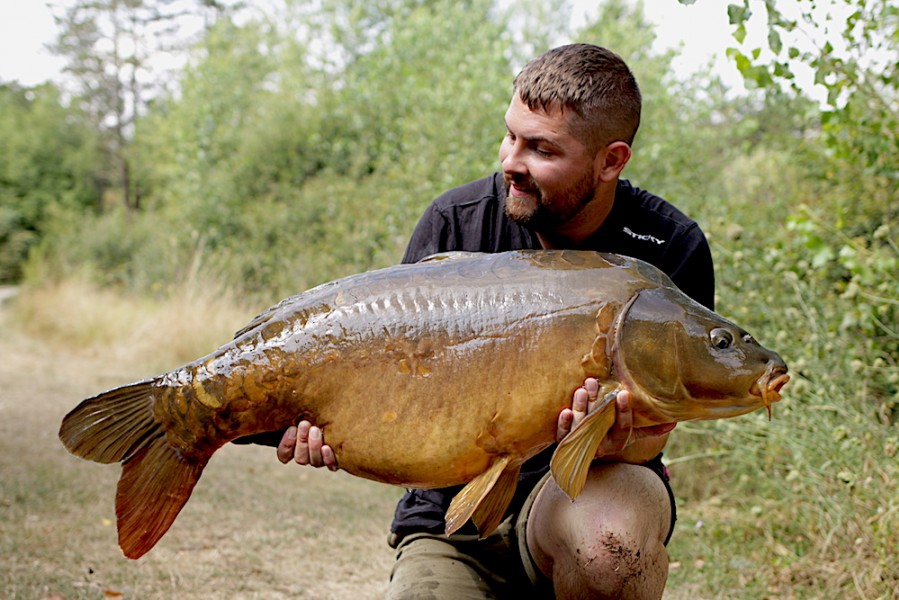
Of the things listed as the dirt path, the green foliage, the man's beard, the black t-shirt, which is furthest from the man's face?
the green foliage

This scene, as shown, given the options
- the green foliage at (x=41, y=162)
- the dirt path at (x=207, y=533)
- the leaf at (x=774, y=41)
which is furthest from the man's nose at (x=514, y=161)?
the green foliage at (x=41, y=162)

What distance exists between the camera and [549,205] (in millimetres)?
2334

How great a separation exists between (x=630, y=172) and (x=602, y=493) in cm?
513

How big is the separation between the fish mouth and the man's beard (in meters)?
0.67

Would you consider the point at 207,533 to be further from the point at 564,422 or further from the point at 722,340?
the point at 722,340

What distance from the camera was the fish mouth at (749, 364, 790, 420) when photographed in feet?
6.29

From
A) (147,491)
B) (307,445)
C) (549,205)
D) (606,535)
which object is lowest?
(606,535)

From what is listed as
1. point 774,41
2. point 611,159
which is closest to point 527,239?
point 611,159

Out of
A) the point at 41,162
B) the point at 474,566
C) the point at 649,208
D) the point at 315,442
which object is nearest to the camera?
the point at 315,442

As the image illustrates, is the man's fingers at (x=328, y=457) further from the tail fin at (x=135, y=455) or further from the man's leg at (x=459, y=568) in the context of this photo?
the man's leg at (x=459, y=568)

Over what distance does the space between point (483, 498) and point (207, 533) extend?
243 centimetres

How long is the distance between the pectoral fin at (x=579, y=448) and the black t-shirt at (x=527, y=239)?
0.61 meters

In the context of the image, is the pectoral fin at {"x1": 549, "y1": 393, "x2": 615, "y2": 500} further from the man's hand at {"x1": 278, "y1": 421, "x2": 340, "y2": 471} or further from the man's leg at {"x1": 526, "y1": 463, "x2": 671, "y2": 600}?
the man's hand at {"x1": 278, "y1": 421, "x2": 340, "y2": 471}

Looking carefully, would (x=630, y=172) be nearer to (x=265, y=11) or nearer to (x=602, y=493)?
(x=602, y=493)
